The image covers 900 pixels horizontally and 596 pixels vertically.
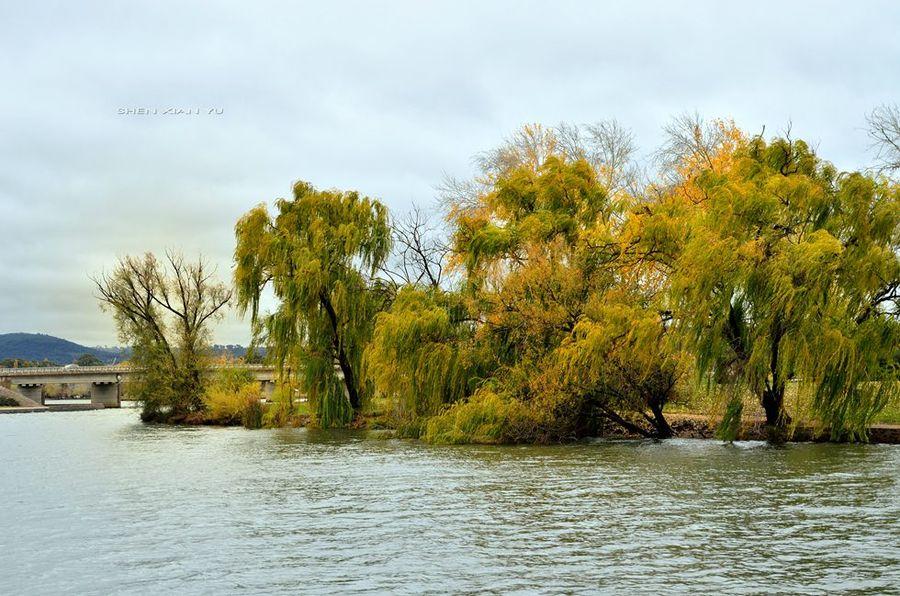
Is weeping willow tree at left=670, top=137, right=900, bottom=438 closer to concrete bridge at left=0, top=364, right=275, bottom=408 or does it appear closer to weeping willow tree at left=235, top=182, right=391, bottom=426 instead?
weeping willow tree at left=235, top=182, right=391, bottom=426

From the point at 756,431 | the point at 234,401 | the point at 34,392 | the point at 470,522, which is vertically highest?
the point at 34,392

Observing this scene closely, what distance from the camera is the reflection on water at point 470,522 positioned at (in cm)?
1184

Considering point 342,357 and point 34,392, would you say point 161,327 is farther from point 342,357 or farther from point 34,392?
point 34,392

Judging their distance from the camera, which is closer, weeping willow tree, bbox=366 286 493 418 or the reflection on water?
the reflection on water

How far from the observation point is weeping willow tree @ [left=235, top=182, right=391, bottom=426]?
41.3 meters

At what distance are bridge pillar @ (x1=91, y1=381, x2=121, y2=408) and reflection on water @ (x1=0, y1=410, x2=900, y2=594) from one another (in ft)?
251

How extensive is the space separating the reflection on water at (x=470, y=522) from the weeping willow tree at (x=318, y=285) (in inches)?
551

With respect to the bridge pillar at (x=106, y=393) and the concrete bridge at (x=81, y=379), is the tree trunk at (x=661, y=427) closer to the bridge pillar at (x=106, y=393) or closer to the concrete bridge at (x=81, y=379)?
the concrete bridge at (x=81, y=379)

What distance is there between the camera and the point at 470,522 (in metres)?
15.7

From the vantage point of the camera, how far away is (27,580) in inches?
488

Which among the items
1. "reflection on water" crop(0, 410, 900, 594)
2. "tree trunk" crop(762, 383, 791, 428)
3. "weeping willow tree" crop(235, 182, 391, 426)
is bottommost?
"reflection on water" crop(0, 410, 900, 594)

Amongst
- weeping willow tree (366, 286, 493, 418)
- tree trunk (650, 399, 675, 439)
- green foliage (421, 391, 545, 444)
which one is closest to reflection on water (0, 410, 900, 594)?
green foliage (421, 391, 545, 444)

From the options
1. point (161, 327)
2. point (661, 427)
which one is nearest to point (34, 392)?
point (161, 327)

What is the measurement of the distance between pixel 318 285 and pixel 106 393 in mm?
68255
